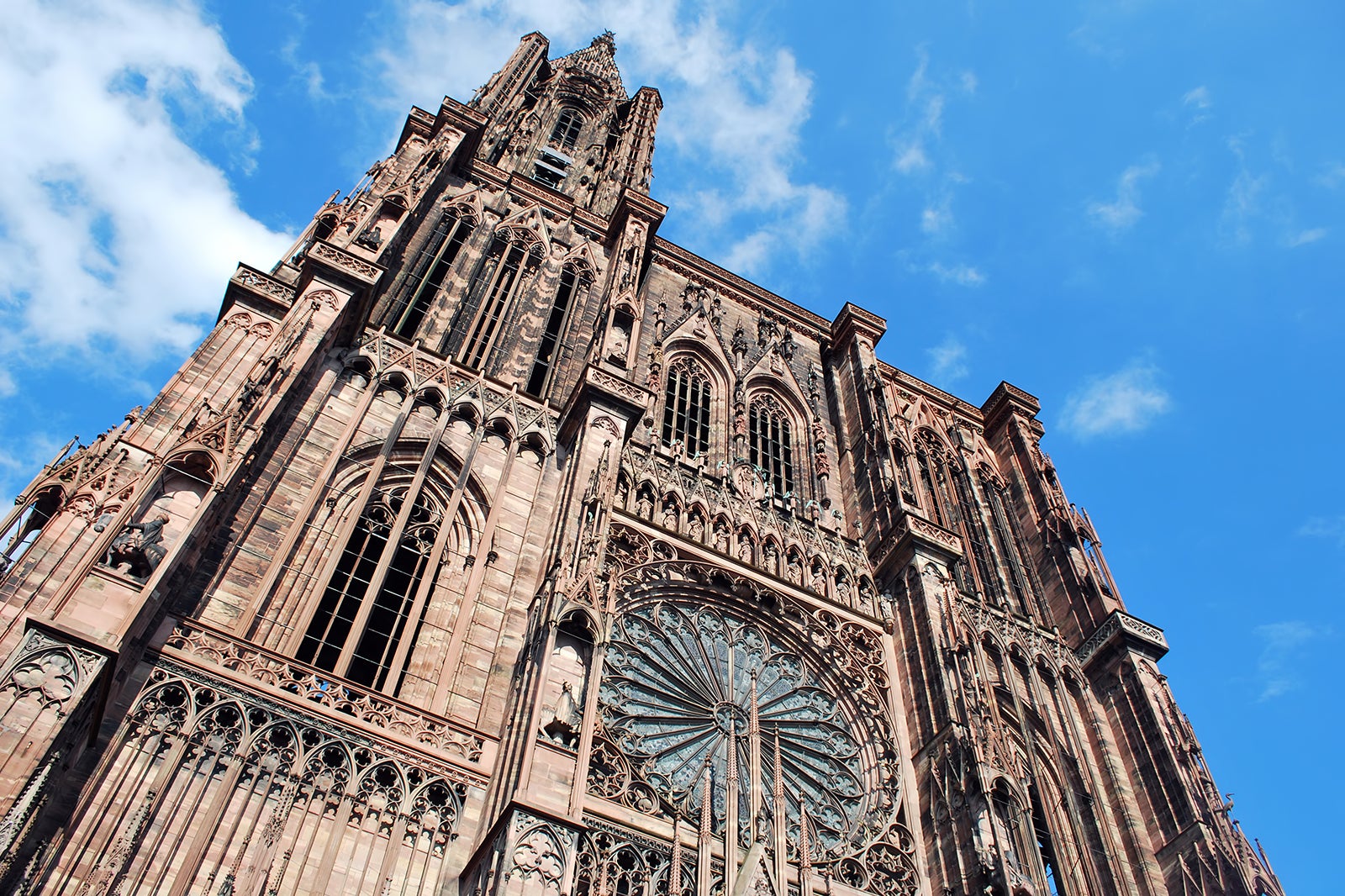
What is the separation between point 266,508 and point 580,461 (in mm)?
5017

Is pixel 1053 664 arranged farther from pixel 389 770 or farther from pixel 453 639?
pixel 389 770

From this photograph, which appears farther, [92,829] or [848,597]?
[848,597]

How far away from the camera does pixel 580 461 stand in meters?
17.0

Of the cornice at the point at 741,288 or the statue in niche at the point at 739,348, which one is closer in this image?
the statue in niche at the point at 739,348

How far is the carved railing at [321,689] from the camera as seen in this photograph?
40.1 ft

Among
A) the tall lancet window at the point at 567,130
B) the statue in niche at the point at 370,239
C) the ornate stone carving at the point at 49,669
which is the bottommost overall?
the ornate stone carving at the point at 49,669

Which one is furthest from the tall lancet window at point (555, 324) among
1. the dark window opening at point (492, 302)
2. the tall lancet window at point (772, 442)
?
the tall lancet window at point (772, 442)

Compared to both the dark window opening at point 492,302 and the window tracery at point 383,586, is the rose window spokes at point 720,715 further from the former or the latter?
the dark window opening at point 492,302

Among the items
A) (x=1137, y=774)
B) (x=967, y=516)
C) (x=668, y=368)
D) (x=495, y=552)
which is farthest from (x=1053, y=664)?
(x=495, y=552)

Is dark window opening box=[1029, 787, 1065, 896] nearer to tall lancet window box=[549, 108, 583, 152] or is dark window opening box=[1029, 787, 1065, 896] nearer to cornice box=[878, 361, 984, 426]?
cornice box=[878, 361, 984, 426]

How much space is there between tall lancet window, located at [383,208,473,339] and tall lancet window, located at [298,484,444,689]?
437cm

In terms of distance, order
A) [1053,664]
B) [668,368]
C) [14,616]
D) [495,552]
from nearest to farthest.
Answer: [14,616]
[495,552]
[1053,664]
[668,368]

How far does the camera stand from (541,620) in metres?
13.4

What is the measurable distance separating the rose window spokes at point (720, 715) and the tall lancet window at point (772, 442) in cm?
557
